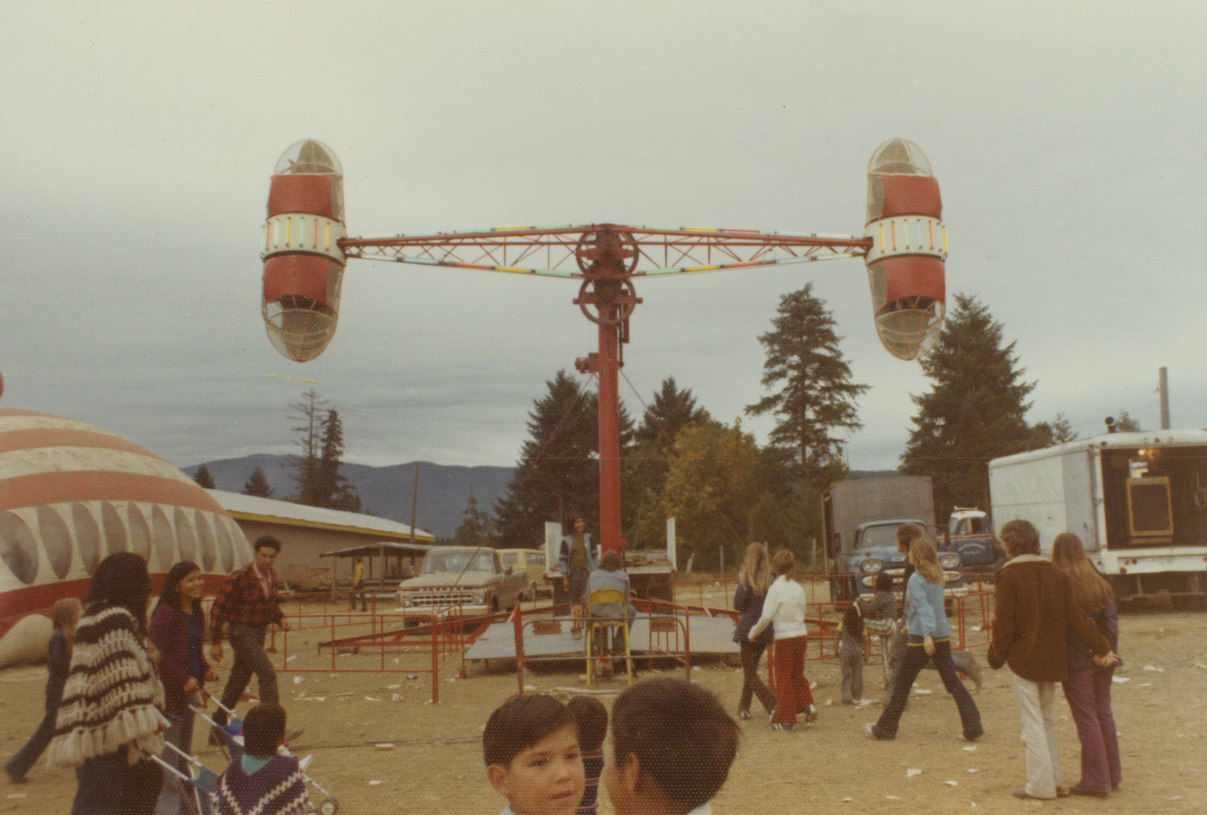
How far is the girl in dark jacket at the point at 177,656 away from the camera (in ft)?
18.1

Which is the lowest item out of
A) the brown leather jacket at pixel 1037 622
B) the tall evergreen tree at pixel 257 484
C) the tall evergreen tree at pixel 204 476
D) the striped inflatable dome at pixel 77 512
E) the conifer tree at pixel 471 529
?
the conifer tree at pixel 471 529

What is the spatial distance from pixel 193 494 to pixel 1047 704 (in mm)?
11213

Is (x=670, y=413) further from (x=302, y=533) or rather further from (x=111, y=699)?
(x=111, y=699)

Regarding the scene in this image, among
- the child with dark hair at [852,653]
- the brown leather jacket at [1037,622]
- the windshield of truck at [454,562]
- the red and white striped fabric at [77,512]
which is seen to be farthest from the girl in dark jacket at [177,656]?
the windshield of truck at [454,562]

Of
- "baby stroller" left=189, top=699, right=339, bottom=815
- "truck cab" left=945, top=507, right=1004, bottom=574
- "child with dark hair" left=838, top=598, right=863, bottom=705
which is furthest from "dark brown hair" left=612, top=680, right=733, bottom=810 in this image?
"truck cab" left=945, top=507, right=1004, bottom=574

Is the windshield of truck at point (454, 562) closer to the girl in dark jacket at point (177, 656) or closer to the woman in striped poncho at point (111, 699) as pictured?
the girl in dark jacket at point (177, 656)

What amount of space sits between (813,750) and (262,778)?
17.6ft

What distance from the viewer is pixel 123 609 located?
457 cm

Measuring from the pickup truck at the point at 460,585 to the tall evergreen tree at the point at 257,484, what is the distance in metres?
51.5

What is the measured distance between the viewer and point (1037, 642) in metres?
6.18

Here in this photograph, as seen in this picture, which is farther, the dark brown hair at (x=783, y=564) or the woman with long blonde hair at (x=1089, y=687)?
the dark brown hair at (x=783, y=564)

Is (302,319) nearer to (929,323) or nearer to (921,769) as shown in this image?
(929,323)

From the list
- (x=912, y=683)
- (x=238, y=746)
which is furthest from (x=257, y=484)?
(x=238, y=746)

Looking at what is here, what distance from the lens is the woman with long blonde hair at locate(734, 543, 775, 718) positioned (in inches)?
360
